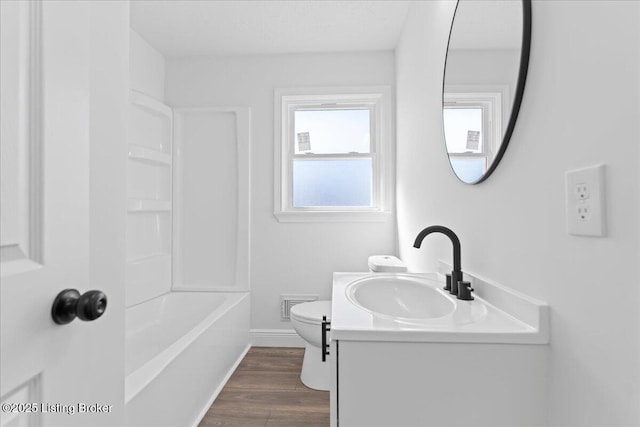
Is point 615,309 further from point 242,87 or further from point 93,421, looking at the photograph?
point 242,87

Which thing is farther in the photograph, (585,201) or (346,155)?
(346,155)

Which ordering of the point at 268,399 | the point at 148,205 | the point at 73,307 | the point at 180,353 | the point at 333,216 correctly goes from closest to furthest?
the point at 73,307 < the point at 180,353 < the point at 268,399 < the point at 148,205 < the point at 333,216

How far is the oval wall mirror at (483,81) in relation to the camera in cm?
94

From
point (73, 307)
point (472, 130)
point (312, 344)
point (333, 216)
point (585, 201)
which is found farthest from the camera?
point (333, 216)

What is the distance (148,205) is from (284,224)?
98 centimetres

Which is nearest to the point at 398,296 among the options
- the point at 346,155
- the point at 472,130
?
the point at 472,130

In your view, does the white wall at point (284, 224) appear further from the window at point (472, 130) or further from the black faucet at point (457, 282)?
the black faucet at point (457, 282)

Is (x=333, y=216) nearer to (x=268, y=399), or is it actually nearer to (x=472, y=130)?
(x=268, y=399)

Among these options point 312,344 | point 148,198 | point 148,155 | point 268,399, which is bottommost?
point 268,399

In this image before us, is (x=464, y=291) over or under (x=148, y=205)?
under

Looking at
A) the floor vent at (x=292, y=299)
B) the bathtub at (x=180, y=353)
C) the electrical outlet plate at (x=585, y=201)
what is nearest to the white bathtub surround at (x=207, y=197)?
the bathtub at (x=180, y=353)

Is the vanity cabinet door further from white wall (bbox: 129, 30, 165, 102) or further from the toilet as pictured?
white wall (bbox: 129, 30, 165, 102)

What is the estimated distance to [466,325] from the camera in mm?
865

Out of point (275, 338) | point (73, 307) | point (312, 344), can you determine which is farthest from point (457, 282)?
point (275, 338)
